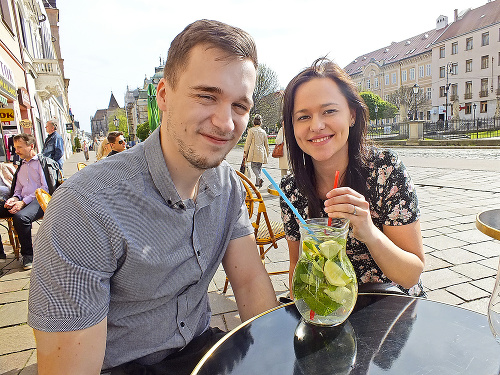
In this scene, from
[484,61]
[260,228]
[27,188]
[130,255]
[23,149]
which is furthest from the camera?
[484,61]

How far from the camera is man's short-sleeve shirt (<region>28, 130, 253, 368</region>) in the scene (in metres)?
0.89

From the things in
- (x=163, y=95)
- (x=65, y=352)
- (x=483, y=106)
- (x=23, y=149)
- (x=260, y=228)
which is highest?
(x=483, y=106)

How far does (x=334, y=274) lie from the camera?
3.02 ft

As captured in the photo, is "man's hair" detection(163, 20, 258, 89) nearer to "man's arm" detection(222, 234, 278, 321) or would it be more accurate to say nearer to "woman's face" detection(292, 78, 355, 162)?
"woman's face" detection(292, 78, 355, 162)

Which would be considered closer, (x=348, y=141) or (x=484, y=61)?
(x=348, y=141)

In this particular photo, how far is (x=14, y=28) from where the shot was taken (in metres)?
11.1

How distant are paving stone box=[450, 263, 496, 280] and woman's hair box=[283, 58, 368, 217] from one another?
190cm

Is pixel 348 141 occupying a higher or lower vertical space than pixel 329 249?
higher

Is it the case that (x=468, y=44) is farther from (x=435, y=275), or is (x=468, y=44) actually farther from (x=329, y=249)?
(x=329, y=249)

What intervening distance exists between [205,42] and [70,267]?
0.79 metres

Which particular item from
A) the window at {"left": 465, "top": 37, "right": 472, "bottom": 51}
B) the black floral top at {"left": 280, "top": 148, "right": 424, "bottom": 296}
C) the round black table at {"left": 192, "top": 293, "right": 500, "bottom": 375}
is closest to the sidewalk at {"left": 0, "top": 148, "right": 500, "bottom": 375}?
the black floral top at {"left": 280, "top": 148, "right": 424, "bottom": 296}

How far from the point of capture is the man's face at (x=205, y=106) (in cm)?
110

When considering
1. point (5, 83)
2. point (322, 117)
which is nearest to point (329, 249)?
point (322, 117)

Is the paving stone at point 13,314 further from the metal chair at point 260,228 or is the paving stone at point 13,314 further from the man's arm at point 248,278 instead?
the man's arm at point 248,278
